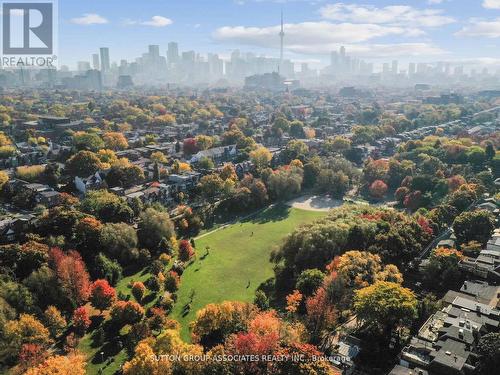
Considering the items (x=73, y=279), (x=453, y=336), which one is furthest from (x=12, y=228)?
(x=453, y=336)

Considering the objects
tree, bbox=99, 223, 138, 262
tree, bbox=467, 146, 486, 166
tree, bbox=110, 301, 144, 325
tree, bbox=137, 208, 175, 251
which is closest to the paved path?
tree, bbox=137, 208, 175, 251

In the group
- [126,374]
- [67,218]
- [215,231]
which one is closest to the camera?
[126,374]

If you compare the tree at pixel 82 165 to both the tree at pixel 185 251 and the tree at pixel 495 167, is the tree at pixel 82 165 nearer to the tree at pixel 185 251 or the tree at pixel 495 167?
the tree at pixel 185 251

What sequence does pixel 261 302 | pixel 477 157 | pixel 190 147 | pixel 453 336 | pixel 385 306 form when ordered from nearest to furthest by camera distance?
pixel 453 336, pixel 385 306, pixel 261 302, pixel 477 157, pixel 190 147

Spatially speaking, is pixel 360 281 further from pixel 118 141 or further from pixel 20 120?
pixel 20 120

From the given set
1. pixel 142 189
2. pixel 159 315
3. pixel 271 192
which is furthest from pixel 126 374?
pixel 271 192

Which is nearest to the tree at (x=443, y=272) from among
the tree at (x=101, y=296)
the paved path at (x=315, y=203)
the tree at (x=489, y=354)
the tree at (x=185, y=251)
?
the tree at (x=489, y=354)

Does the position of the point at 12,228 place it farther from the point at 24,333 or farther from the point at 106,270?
the point at 24,333

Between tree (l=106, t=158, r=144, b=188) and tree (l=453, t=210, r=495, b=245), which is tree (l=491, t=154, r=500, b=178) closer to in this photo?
tree (l=453, t=210, r=495, b=245)
